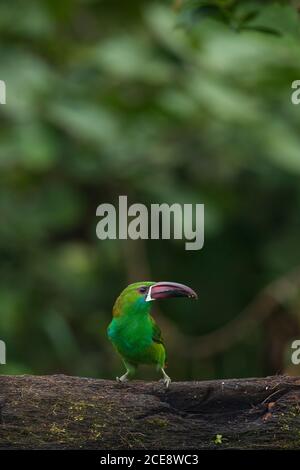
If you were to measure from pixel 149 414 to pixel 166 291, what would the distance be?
0.78 feet

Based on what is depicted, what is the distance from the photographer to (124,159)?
16.8 ft

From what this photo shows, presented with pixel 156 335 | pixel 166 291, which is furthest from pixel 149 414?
pixel 166 291

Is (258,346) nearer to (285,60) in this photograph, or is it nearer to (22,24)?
(285,60)

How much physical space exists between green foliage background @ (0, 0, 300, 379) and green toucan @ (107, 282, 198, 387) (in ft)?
6.86

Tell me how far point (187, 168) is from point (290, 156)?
93 cm

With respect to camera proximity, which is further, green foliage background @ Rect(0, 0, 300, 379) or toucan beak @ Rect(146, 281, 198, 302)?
green foliage background @ Rect(0, 0, 300, 379)

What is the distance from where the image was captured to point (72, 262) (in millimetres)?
4980

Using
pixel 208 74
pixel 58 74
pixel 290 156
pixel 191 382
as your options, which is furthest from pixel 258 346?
pixel 58 74

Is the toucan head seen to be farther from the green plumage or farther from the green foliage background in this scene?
the green foliage background

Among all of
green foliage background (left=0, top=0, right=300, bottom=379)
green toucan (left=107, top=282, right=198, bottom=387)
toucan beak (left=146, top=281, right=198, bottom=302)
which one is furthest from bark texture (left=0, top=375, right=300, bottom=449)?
green foliage background (left=0, top=0, right=300, bottom=379)

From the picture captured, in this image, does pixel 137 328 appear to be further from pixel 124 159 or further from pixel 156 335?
pixel 124 159

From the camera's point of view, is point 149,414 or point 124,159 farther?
point 124,159

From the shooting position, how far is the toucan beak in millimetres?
1790

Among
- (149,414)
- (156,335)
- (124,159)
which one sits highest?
(124,159)
